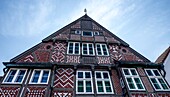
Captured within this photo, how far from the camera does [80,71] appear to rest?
8.57 metres

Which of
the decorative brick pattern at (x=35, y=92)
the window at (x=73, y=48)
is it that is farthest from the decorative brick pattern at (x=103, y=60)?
the decorative brick pattern at (x=35, y=92)

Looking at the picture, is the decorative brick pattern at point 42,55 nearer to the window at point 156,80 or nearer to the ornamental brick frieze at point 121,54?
the ornamental brick frieze at point 121,54

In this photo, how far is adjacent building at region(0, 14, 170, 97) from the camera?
7352 millimetres

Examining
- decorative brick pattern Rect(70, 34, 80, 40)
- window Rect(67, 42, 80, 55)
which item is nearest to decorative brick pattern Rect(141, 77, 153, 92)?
window Rect(67, 42, 80, 55)

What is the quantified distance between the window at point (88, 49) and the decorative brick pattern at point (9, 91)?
4.86 metres

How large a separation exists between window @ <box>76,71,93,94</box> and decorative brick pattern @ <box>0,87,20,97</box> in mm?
3267

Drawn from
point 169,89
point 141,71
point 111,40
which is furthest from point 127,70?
point 111,40

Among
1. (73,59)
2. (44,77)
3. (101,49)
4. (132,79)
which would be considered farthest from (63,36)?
(132,79)

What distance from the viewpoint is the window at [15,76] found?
7.64m

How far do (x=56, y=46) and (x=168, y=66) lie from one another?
975cm

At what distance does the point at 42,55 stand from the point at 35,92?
9.27 ft

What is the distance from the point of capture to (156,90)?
25.0ft

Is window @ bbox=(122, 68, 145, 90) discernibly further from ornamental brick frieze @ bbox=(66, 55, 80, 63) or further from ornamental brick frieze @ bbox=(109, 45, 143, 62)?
ornamental brick frieze @ bbox=(66, 55, 80, 63)

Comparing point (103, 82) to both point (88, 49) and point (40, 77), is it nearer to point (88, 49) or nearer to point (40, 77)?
point (88, 49)
